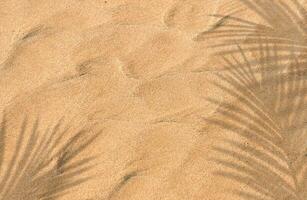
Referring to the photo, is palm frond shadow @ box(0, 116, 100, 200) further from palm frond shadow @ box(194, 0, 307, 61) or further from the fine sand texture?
palm frond shadow @ box(194, 0, 307, 61)

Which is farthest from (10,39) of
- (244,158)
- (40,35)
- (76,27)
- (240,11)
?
(244,158)

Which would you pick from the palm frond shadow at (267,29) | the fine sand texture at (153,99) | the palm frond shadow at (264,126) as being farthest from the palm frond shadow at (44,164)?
the palm frond shadow at (267,29)

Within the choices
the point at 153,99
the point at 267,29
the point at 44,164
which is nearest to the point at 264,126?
the point at 153,99

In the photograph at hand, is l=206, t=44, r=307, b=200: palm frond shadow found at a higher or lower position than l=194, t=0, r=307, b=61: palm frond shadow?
lower

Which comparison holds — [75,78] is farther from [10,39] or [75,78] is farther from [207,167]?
[207,167]

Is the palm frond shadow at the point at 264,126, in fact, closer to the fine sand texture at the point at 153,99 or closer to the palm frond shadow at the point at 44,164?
the fine sand texture at the point at 153,99

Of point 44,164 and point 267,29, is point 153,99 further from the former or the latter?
point 267,29

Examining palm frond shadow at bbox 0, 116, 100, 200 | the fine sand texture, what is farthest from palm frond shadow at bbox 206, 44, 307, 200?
palm frond shadow at bbox 0, 116, 100, 200

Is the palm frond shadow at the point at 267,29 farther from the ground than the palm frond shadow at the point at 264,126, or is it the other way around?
the palm frond shadow at the point at 267,29
